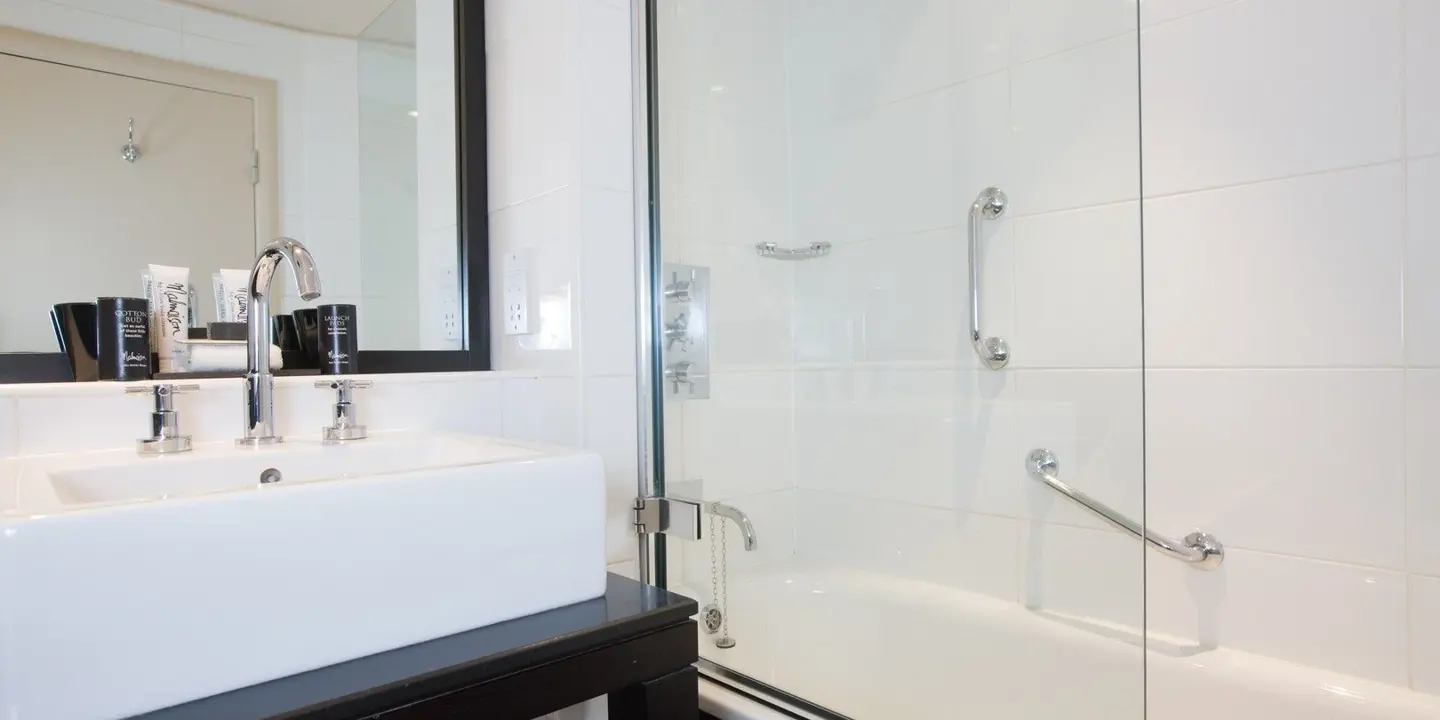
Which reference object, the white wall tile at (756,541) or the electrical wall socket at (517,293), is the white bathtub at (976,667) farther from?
the electrical wall socket at (517,293)

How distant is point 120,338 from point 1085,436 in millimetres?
1356

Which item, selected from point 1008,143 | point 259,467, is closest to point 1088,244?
point 1008,143

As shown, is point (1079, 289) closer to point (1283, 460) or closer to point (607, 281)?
point (1283, 460)

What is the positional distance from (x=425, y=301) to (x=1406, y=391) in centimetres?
162

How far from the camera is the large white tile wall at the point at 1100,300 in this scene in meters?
1.19

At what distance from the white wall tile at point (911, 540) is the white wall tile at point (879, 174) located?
22.9 inches

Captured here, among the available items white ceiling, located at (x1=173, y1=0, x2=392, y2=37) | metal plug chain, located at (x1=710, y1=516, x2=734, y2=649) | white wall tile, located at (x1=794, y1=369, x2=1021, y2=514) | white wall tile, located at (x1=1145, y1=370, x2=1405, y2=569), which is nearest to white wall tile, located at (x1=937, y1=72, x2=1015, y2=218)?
white wall tile, located at (x1=794, y1=369, x2=1021, y2=514)

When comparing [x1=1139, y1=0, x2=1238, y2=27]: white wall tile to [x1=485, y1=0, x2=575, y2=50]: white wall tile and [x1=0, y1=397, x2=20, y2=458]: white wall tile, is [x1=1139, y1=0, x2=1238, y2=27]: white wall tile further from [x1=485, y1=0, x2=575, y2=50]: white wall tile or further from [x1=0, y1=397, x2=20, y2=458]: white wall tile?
[x1=0, y1=397, x2=20, y2=458]: white wall tile

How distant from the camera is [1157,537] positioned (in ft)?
4.54

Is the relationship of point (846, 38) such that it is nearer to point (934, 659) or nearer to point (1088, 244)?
point (1088, 244)

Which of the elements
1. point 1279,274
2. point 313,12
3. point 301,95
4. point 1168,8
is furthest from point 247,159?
point 1279,274

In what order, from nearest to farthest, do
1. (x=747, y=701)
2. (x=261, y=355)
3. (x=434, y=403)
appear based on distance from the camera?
(x=261, y=355)
(x=747, y=701)
(x=434, y=403)

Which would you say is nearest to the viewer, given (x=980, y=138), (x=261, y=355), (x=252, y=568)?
(x=252, y=568)

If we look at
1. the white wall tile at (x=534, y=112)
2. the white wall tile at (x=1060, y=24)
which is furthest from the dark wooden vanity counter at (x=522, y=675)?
the white wall tile at (x=1060, y=24)
